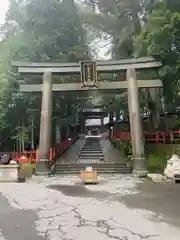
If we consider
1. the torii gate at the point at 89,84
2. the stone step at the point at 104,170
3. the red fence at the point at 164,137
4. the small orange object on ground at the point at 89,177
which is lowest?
the stone step at the point at 104,170

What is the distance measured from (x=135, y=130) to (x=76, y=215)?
8.93m

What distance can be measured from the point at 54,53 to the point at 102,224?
55.2 feet

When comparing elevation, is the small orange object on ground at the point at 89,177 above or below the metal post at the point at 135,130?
below

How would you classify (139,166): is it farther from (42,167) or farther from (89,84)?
(89,84)

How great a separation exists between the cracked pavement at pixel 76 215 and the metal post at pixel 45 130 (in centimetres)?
347

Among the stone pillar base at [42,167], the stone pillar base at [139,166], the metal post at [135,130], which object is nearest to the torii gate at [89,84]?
the metal post at [135,130]

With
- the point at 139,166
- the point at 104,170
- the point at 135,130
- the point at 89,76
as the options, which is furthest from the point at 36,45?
the point at 139,166

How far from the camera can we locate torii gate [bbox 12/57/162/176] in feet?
50.2

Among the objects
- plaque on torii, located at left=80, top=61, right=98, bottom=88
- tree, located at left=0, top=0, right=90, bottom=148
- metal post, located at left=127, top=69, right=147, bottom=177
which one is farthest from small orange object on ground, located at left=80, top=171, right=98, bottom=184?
tree, located at left=0, top=0, right=90, bottom=148

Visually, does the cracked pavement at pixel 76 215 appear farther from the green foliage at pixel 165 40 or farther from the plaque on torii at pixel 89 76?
the green foliage at pixel 165 40

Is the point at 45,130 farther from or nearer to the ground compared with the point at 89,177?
farther from the ground

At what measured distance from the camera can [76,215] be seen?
687 centimetres

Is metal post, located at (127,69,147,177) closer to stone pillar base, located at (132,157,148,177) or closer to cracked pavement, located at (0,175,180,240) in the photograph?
stone pillar base, located at (132,157,148,177)

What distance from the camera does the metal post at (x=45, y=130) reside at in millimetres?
14758
